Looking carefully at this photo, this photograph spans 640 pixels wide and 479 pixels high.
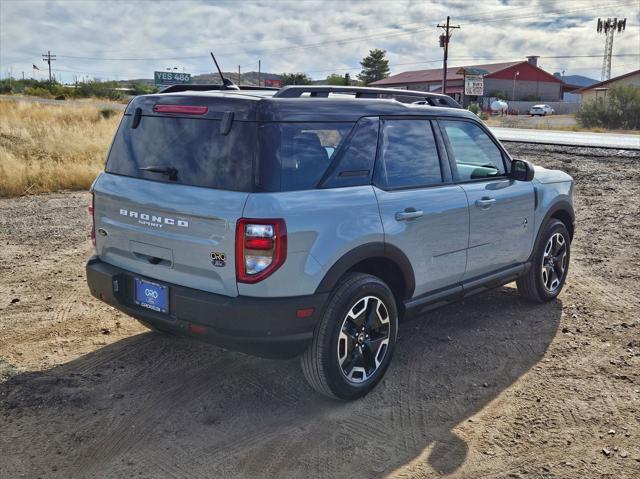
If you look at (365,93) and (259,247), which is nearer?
(259,247)

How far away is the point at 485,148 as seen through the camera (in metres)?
5.30

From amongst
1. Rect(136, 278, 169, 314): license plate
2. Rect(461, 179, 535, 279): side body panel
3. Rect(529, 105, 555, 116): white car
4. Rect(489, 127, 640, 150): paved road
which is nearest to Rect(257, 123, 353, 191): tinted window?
Rect(136, 278, 169, 314): license plate

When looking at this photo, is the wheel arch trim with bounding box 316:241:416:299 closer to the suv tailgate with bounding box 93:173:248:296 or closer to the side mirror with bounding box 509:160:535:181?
the suv tailgate with bounding box 93:173:248:296

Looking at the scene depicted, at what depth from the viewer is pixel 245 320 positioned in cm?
347

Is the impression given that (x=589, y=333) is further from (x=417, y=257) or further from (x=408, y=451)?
(x=408, y=451)

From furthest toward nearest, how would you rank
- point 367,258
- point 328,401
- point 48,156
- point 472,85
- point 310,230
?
point 472,85, point 48,156, point 328,401, point 367,258, point 310,230

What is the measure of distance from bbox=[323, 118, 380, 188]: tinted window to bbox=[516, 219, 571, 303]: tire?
2336 millimetres

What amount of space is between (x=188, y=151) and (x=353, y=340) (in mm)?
1540

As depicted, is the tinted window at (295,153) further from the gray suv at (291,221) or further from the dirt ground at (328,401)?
the dirt ground at (328,401)

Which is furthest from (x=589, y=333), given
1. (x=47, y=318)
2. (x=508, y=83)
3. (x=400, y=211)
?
(x=508, y=83)

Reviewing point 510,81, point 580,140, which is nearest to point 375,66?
point 510,81

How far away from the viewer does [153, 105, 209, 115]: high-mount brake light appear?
3732 millimetres

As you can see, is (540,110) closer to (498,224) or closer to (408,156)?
(498,224)

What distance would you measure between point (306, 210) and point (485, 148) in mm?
2355
